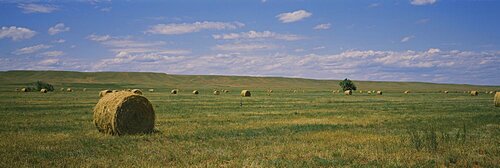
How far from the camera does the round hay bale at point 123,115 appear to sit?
58.0 feet

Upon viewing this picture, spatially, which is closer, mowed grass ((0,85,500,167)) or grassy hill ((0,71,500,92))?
mowed grass ((0,85,500,167))

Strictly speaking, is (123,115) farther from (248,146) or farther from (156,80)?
(156,80)

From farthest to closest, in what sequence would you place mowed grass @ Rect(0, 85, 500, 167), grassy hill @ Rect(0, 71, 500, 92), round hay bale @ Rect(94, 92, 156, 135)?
grassy hill @ Rect(0, 71, 500, 92) → round hay bale @ Rect(94, 92, 156, 135) → mowed grass @ Rect(0, 85, 500, 167)

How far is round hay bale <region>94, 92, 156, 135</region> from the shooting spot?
1767 cm

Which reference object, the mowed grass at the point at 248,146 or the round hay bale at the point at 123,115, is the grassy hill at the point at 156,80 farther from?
the mowed grass at the point at 248,146

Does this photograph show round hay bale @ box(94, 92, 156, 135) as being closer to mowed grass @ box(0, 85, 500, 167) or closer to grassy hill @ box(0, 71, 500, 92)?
mowed grass @ box(0, 85, 500, 167)

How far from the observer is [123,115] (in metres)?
17.8

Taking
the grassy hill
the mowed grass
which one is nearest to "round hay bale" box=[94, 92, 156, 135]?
the mowed grass

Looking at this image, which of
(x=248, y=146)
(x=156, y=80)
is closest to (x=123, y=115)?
(x=248, y=146)

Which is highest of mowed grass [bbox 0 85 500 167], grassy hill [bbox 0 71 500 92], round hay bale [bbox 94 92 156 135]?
grassy hill [bbox 0 71 500 92]

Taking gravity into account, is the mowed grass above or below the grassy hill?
below

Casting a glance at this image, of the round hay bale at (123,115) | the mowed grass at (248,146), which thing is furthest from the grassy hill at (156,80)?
the mowed grass at (248,146)

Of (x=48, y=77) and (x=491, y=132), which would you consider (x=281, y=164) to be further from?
(x=48, y=77)

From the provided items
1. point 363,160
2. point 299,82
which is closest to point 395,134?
point 363,160
